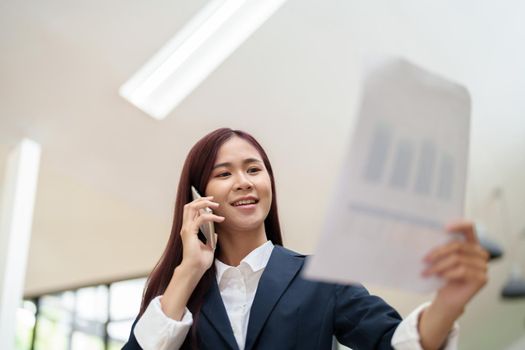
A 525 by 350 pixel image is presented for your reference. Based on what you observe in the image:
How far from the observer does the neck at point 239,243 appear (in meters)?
1.92

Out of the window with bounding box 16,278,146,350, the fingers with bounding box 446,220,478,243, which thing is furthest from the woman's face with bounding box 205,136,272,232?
the window with bounding box 16,278,146,350

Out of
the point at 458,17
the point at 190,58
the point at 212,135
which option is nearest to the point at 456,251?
the point at 212,135

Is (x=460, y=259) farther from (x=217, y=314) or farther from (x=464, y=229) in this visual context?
(x=217, y=314)

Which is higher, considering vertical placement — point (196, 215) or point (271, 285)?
point (196, 215)

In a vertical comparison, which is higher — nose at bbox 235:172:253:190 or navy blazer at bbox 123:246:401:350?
nose at bbox 235:172:253:190

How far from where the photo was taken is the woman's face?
1.86 m

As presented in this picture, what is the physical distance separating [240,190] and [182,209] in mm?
215

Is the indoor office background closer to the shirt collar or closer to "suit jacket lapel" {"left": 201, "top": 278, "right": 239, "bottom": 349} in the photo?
the shirt collar

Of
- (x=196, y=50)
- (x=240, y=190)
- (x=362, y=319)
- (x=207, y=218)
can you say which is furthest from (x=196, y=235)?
(x=196, y=50)

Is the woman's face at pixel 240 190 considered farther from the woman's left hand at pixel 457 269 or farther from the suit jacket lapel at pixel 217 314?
the woman's left hand at pixel 457 269

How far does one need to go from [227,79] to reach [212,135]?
120 inches

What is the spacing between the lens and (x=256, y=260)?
6.11 ft

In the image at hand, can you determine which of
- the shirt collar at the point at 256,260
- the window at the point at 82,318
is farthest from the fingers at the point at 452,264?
the window at the point at 82,318

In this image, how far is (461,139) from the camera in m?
1.18
